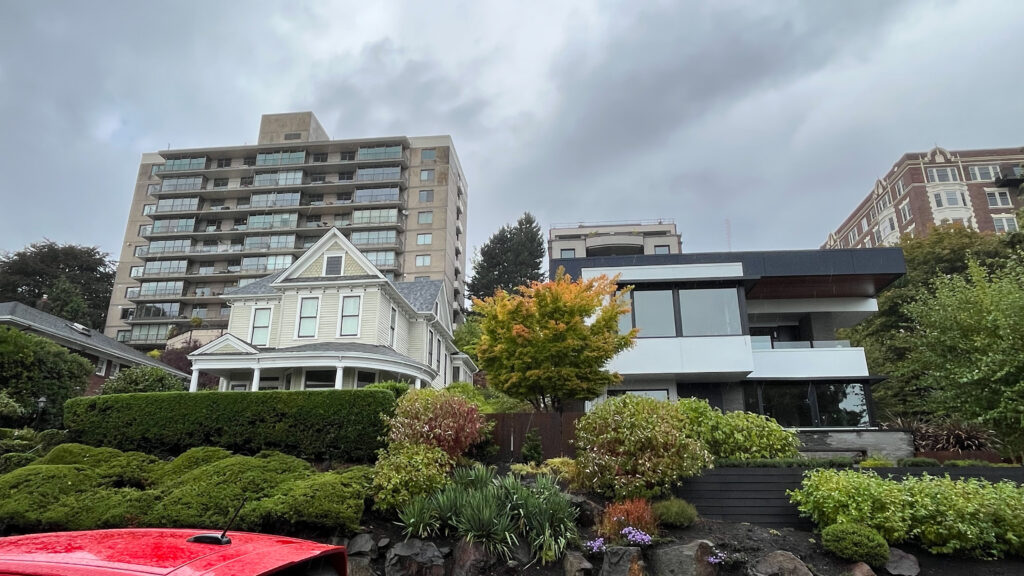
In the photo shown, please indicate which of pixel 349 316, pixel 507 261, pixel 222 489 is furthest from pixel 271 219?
pixel 222 489

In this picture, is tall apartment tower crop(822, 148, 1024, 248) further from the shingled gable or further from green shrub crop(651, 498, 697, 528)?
green shrub crop(651, 498, 697, 528)

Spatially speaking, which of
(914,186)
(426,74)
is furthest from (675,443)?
(914,186)

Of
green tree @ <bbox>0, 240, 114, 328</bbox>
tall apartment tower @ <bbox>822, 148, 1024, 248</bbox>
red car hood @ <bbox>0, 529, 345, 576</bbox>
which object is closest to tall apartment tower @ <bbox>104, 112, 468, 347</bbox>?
green tree @ <bbox>0, 240, 114, 328</bbox>

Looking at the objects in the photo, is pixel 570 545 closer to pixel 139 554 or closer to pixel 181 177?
pixel 139 554

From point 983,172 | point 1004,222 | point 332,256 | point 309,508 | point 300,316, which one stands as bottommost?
point 309,508

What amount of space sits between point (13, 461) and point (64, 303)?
155 feet

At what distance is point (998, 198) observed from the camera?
202ft

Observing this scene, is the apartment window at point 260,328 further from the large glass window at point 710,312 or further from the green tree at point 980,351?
the green tree at point 980,351

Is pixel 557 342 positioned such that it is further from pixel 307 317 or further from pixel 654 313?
pixel 307 317

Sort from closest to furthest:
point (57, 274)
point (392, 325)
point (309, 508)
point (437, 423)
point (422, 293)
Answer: point (309, 508)
point (437, 423)
point (392, 325)
point (422, 293)
point (57, 274)

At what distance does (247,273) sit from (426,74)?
145 feet

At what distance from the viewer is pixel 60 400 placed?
18.7 m

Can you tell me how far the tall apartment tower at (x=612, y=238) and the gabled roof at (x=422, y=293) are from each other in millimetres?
26543

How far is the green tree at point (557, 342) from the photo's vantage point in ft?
51.4
